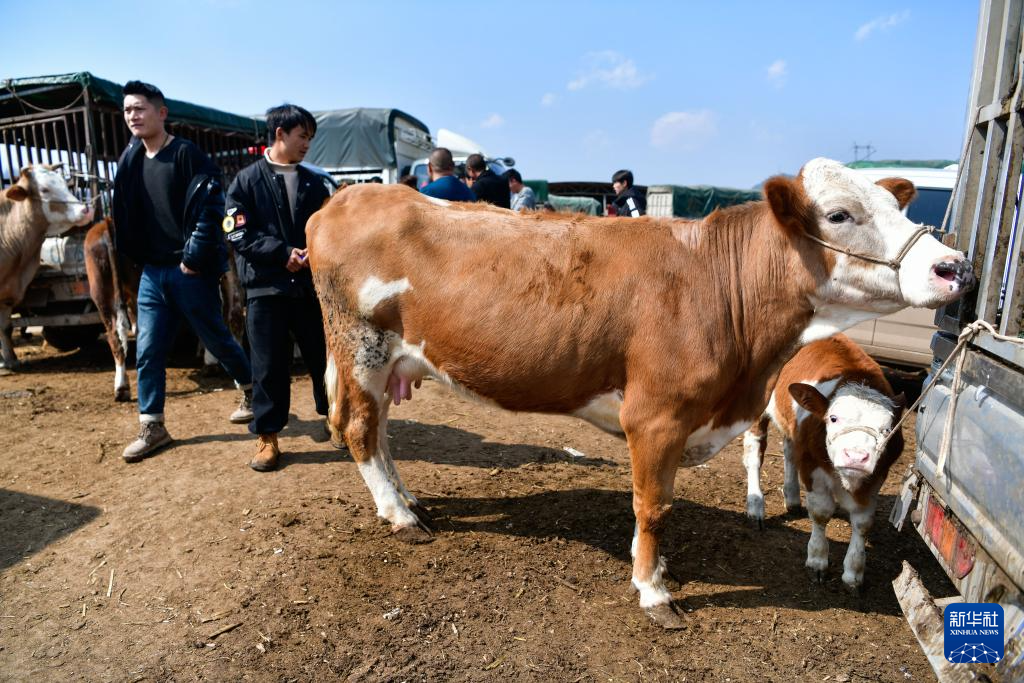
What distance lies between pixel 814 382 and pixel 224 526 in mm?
3530

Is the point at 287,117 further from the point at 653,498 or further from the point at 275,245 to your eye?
the point at 653,498

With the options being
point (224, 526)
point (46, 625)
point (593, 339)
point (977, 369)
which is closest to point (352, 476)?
point (224, 526)

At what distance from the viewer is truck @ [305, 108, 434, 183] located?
13.9 metres

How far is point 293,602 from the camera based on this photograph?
10.2 feet

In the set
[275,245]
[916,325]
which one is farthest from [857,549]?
[916,325]

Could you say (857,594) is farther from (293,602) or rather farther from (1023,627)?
(293,602)

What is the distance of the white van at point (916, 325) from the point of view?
6.63m

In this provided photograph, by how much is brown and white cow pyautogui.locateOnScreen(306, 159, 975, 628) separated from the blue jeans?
6.37ft

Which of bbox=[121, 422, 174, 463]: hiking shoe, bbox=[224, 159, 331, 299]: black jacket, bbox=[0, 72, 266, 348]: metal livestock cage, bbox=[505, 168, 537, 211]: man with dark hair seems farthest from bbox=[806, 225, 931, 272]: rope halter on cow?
bbox=[0, 72, 266, 348]: metal livestock cage

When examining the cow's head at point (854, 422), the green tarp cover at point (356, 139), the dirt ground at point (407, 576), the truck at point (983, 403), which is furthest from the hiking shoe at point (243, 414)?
the green tarp cover at point (356, 139)

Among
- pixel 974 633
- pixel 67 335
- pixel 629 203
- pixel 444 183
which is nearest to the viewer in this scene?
pixel 974 633

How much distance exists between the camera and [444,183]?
22.2ft

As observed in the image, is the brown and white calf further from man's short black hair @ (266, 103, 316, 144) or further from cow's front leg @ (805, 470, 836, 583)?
man's short black hair @ (266, 103, 316, 144)

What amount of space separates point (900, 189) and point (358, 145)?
12.5m
